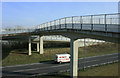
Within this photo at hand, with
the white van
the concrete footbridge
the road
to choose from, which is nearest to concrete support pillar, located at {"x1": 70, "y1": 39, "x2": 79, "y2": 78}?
the concrete footbridge

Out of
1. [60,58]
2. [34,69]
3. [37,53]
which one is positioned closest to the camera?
[34,69]

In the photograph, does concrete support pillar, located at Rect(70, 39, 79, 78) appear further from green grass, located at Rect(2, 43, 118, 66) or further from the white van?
green grass, located at Rect(2, 43, 118, 66)

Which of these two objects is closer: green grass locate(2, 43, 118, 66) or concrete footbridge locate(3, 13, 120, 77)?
concrete footbridge locate(3, 13, 120, 77)

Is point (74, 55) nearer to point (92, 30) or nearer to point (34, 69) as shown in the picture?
point (92, 30)

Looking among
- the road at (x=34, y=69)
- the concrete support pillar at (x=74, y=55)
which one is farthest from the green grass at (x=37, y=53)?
the concrete support pillar at (x=74, y=55)

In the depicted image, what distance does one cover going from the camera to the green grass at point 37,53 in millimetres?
34078

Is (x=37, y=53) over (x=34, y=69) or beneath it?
over

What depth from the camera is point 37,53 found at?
137 feet

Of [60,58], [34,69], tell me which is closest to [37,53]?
[60,58]

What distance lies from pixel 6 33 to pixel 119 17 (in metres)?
31.2

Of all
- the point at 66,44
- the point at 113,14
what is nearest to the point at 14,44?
the point at 66,44

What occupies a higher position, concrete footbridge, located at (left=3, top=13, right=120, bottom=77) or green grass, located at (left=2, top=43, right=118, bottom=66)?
concrete footbridge, located at (left=3, top=13, right=120, bottom=77)

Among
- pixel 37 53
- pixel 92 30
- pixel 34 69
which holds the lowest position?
pixel 34 69

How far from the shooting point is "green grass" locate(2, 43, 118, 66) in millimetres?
34078
